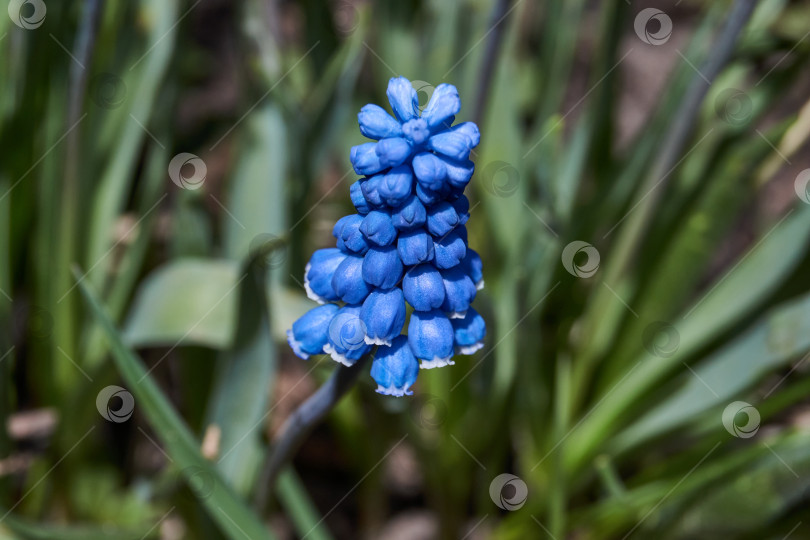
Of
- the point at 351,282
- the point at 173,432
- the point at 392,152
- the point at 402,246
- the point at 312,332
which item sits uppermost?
the point at 392,152

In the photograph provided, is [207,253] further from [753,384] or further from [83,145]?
[753,384]

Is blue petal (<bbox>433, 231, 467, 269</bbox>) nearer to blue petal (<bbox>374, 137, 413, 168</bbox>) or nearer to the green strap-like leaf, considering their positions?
blue petal (<bbox>374, 137, 413, 168</bbox>)

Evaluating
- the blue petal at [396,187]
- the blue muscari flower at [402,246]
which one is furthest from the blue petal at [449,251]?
the blue petal at [396,187]

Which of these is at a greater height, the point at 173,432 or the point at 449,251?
the point at 449,251

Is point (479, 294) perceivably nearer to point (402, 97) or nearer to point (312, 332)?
point (312, 332)

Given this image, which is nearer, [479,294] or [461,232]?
[461,232]

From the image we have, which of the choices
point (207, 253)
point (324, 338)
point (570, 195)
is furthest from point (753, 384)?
point (207, 253)

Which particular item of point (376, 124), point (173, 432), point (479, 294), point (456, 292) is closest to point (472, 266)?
point (456, 292)

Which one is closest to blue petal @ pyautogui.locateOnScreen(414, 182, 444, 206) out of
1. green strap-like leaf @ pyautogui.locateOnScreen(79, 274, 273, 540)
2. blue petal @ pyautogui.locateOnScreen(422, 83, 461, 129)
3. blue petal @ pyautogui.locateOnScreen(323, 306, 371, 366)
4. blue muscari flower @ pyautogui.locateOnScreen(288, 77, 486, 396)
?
blue muscari flower @ pyautogui.locateOnScreen(288, 77, 486, 396)
